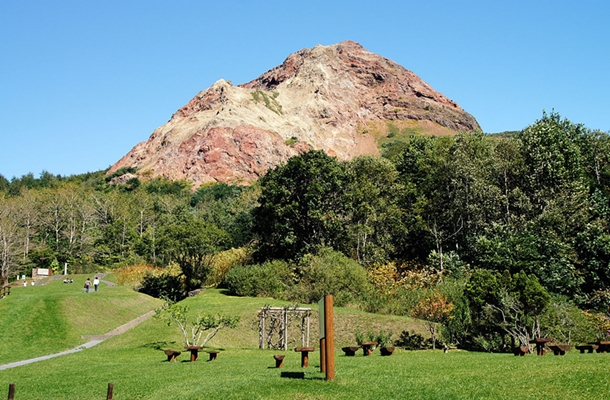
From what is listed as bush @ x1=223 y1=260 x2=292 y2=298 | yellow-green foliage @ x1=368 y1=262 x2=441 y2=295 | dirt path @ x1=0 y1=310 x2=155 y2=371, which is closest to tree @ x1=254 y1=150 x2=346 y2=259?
bush @ x1=223 y1=260 x2=292 y2=298

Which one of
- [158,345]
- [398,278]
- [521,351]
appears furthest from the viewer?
[398,278]

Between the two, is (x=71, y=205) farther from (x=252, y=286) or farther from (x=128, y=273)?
(x=252, y=286)

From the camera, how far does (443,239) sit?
1523 inches

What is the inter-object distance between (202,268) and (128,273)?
830 cm

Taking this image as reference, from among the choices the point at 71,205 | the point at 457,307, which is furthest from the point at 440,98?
the point at 457,307

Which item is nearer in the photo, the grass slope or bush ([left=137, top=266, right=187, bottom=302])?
the grass slope

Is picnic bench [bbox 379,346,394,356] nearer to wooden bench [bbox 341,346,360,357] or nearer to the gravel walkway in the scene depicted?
wooden bench [bbox 341,346,360,357]

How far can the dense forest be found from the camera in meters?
24.0

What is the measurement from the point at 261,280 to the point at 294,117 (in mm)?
96629

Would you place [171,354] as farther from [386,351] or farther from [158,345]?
[386,351]

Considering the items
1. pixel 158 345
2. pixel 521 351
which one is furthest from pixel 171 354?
pixel 521 351

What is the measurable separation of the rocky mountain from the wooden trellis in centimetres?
7973

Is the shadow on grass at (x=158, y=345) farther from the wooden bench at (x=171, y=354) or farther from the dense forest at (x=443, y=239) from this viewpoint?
the dense forest at (x=443, y=239)

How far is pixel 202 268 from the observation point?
41750 millimetres
